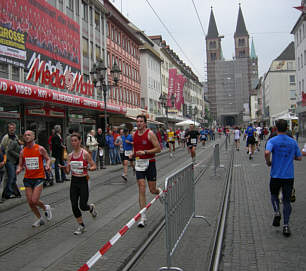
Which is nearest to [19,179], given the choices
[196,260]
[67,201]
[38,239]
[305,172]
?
[67,201]

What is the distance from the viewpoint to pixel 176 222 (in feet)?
15.8

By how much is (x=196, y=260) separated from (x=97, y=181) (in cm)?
883

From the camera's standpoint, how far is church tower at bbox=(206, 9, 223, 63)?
143 metres

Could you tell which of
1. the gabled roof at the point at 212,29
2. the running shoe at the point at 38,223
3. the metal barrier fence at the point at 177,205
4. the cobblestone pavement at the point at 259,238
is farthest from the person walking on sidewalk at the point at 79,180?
the gabled roof at the point at 212,29

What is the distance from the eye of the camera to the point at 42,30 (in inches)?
1016

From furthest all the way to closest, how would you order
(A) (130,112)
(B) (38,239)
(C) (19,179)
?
(A) (130,112) → (C) (19,179) → (B) (38,239)

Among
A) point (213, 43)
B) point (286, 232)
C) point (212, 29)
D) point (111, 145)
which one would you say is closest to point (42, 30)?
point (111, 145)

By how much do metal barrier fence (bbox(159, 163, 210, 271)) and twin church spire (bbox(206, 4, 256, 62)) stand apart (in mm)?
140527

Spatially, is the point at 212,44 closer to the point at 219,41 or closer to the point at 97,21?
the point at 219,41

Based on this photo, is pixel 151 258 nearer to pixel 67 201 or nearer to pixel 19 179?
pixel 67 201

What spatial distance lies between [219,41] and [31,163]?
144 m

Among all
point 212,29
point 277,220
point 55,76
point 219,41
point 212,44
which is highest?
point 212,29

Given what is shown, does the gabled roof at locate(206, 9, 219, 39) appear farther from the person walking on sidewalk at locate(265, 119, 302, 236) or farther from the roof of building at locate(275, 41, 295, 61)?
the person walking on sidewalk at locate(265, 119, 302, 236)

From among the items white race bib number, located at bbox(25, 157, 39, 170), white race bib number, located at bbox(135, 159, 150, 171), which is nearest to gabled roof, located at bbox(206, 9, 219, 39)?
white race bib number, located at bbox(135, 159, 150, 171)
